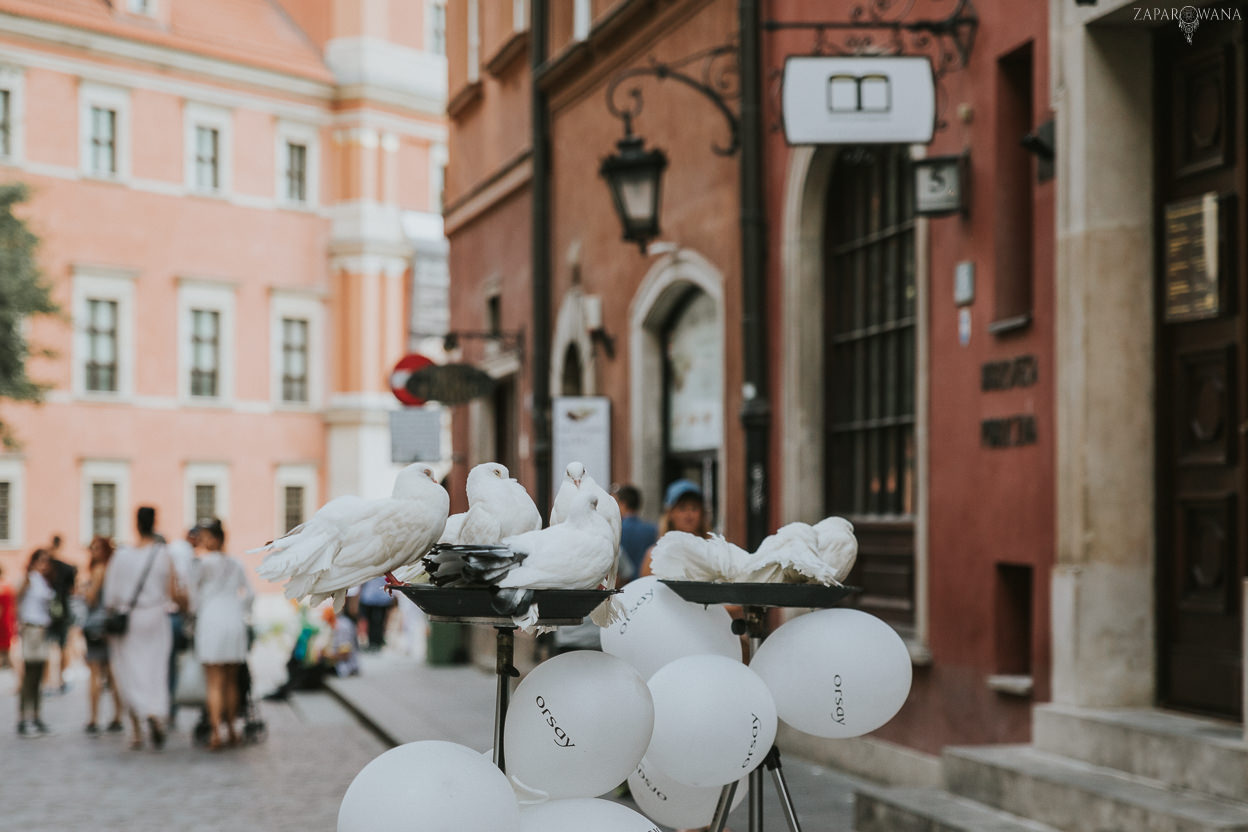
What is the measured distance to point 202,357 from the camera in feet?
132

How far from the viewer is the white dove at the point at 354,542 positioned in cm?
290

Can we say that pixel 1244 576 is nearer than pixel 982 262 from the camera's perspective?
Yes

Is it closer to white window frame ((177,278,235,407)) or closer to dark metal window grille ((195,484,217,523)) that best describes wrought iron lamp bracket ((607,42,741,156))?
white window frame ((177,278,235,407))

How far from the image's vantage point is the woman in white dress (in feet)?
42.9

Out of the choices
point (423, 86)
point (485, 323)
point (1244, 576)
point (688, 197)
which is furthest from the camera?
point (423, 86)

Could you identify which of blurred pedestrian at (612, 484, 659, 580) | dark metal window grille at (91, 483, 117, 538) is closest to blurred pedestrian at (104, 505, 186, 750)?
blurred pedestrian at (612, 484, 659, 580)

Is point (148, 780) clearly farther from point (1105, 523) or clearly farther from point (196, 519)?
point (196, 519)

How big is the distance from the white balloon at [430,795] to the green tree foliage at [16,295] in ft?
96.8

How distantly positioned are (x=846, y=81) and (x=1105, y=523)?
273 centimetres

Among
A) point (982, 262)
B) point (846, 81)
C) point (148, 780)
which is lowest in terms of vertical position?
point (148, 780)

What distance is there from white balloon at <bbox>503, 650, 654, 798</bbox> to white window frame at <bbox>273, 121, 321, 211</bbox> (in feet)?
129

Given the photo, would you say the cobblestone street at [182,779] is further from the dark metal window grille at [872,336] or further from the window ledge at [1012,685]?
the dark metal window grille at [872,336]

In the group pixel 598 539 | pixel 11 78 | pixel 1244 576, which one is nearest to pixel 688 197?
pixel 1244 576

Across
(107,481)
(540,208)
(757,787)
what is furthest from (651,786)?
(107,481)
